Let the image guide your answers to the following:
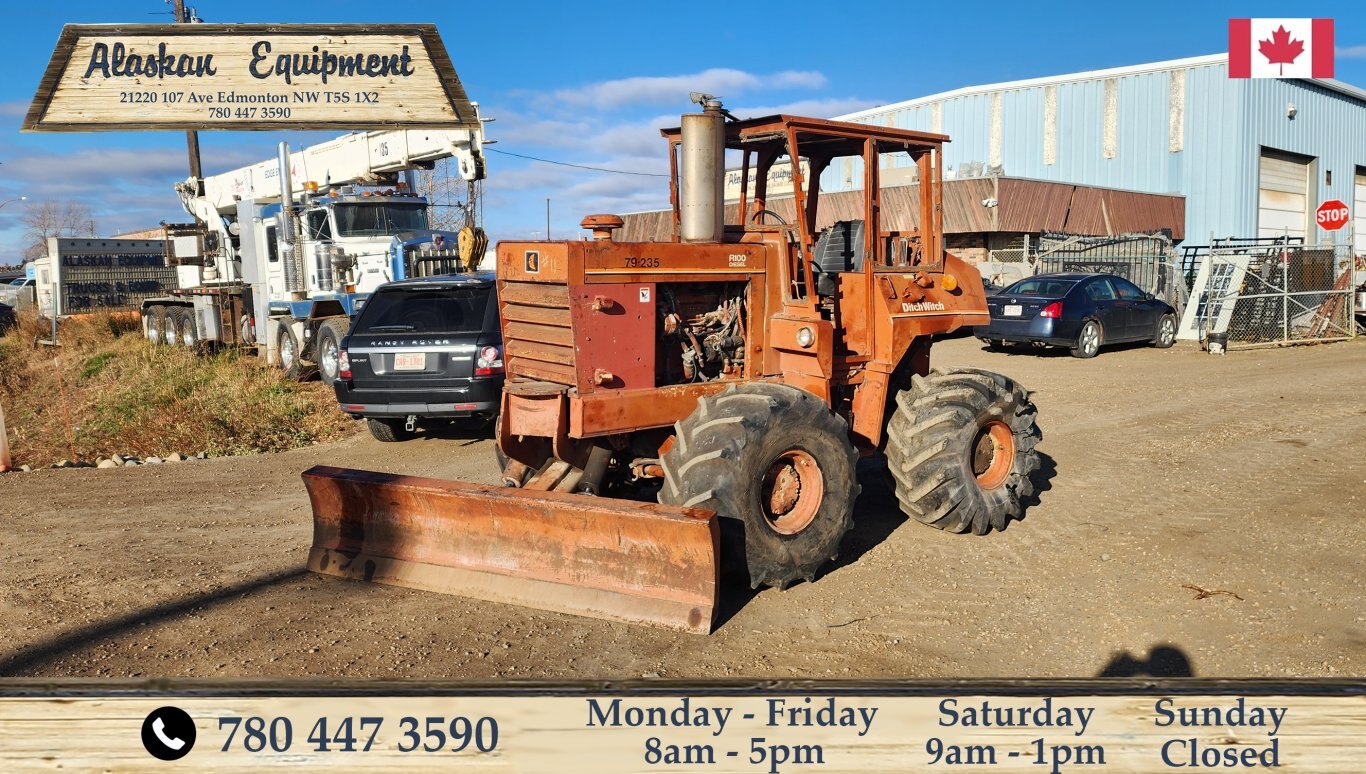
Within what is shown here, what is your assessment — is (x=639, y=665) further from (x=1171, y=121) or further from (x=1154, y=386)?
(x=1171, y=121)

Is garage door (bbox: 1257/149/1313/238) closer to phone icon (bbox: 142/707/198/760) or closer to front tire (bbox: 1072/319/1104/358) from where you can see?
front tire (bbox: 1072/319/1104/358)

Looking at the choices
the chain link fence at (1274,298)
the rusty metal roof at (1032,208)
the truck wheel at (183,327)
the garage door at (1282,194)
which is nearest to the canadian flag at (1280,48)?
the garage door at (1282,194)

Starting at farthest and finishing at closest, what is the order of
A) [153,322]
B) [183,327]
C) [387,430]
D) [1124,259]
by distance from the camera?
1. [153,322]
2. [1124,259]
3. [183,327]
4. [387,430]

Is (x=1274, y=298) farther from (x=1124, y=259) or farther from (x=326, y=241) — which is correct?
(x=326, y=241)

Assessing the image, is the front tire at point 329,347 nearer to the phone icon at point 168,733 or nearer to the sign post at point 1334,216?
the phone icon at point 168,733

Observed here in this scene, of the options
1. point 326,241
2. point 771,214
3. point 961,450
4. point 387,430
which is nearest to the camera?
point 961,450

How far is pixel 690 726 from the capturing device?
1.99 meters

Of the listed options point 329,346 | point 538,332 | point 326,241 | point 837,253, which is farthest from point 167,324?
point 837,253

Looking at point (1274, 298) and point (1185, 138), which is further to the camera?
point (1185, 138)

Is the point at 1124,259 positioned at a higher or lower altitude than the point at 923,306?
higher

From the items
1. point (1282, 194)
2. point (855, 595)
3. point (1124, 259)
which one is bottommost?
point (855, 595)

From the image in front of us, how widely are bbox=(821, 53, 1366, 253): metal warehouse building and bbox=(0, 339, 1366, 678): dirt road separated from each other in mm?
21223

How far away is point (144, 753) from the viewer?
76.9 inches

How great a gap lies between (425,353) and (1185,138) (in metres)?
27.6
